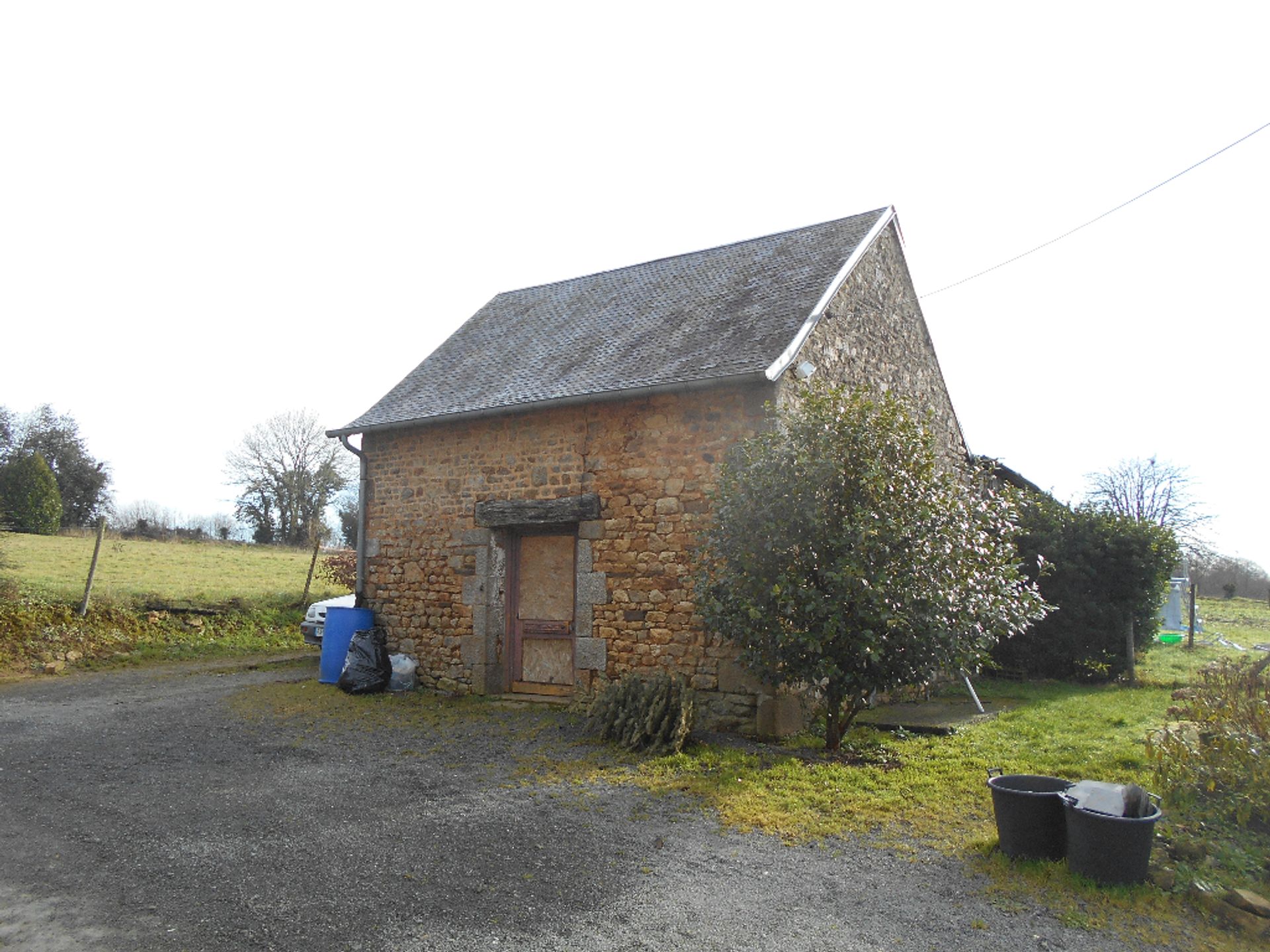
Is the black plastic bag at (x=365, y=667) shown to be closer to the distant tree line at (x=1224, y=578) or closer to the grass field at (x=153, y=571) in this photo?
the grass field at (x=153, y=571)

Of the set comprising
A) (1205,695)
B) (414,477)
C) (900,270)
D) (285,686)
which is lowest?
(285,686)

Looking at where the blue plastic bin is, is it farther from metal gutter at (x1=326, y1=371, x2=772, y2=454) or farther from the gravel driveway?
the gravel driveway

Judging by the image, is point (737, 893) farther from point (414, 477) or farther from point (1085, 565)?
point (1085, 565)

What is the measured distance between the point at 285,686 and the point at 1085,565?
424 inches

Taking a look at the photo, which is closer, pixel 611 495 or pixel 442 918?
pixel 442 918

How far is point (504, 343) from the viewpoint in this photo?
482 inches

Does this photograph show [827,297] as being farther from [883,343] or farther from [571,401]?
[571,401]

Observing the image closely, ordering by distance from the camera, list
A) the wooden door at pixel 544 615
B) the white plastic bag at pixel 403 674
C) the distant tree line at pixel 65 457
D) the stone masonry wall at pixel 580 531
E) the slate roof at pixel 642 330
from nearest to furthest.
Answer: the stone masonry wall at pixel 580 531, the slate roof at pixel 642 330, the wooden door at pixel 544 615, the white plastic bag at pixel 403 674, the distant tree line at pixel 65 457

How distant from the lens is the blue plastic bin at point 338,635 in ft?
35.9

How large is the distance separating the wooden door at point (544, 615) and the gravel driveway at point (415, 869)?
9.10ft

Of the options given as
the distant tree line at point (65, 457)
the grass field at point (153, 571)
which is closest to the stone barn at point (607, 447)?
the grass field at point (153, 571)

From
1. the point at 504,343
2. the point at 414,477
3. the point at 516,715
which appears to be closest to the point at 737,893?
the point at 516,715

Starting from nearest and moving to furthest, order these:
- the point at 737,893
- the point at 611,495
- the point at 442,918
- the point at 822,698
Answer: the point at 442,918 < the point at 737,893 < the point at 822,698 < the point at 611,495

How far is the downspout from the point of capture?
37.2 ft
